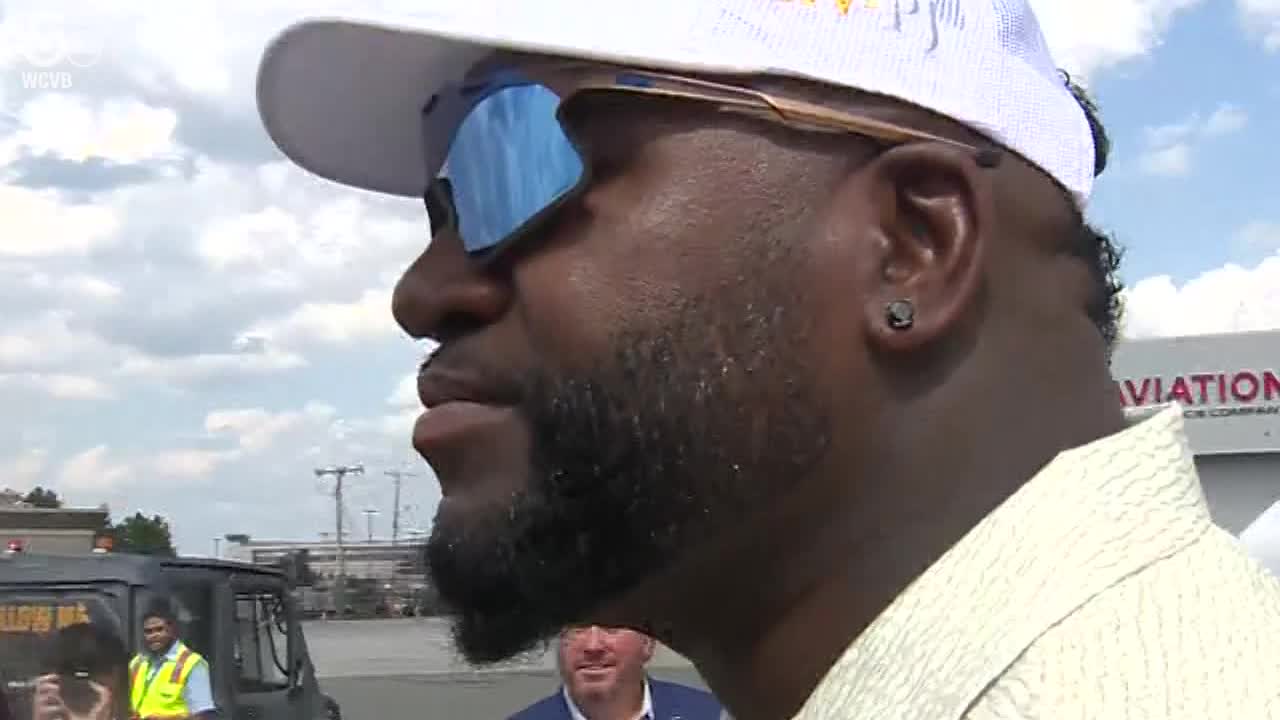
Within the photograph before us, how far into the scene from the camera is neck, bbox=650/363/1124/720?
1.20 meters

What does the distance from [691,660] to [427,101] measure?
1.96 ft

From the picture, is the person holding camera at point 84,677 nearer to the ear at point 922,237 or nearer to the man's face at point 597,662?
the man's face at point 597,662

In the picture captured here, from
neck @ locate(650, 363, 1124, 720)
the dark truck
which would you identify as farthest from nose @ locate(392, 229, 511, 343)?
the dark truck

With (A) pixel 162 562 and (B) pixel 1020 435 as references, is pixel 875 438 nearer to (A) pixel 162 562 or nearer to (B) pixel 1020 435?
(B) pixel 1020 435

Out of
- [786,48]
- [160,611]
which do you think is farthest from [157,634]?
[786,48]

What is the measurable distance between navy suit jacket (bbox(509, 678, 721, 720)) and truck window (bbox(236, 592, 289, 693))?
2528mm

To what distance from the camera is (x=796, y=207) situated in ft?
4.07

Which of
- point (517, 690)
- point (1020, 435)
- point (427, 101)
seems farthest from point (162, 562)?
point (517, 690)

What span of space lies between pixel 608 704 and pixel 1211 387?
769 inches

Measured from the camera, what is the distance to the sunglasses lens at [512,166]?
1281 millimetres

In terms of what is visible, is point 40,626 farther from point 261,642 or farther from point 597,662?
point 597,662

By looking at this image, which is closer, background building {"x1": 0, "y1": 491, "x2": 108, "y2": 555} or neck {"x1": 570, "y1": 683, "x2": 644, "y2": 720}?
neck {"x1": 570, "y1": 683, "x2": 644, "y2": 720}

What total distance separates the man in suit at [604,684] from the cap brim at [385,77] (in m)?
3.29

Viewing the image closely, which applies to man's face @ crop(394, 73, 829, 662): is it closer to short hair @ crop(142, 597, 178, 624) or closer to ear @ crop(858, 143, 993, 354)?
ear @ crop(858, 143, 993, 354)
